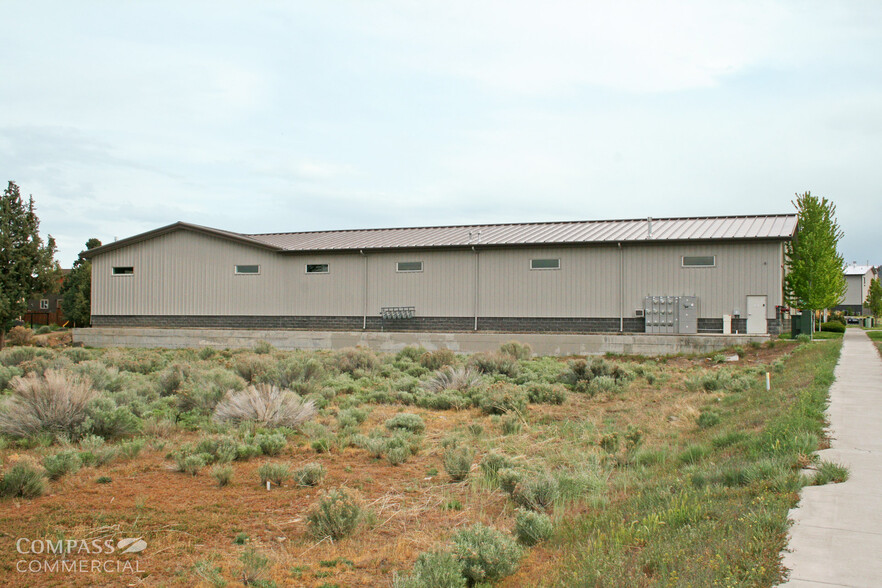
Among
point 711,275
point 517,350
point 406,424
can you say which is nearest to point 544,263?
point 711,275

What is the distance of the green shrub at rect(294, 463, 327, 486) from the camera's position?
22.7 ft

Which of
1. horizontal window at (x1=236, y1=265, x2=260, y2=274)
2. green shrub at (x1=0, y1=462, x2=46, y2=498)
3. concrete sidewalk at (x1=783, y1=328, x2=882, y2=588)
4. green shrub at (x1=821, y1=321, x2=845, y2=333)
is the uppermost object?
horizontal window at (x1=236, y1=265, x2=260, y2=274)

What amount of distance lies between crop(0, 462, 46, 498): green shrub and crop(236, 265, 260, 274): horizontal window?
25.9 meters

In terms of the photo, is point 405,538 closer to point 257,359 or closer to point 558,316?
point 257,359

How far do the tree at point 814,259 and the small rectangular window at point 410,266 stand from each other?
17849 millimetres

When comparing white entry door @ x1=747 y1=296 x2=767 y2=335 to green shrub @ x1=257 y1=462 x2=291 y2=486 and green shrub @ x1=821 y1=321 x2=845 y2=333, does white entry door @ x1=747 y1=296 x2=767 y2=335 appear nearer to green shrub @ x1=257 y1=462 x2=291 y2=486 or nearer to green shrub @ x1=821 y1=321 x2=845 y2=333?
green shrub @ x1=821 y1=321 x2=845 y2=333

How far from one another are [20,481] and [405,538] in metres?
3.73

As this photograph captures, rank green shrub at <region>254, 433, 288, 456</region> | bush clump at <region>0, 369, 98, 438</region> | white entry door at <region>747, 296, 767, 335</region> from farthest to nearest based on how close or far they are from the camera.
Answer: white entry door at <region>747, 296, 767, 335</region>, bush clump at <region>0, 369, 98, 438</region>, green shrub at <region>254, 433, 288, 456</region>

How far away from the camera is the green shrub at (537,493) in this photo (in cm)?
627

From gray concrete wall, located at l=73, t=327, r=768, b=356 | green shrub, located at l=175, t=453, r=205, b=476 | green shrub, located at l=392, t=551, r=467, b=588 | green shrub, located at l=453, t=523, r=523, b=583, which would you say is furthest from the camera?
gray concrete wall, located at l=73, t=327, r=768, b=356

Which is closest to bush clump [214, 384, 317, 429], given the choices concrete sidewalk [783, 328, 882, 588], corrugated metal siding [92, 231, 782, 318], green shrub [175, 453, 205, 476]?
green shrub [175, 453, 205, 476]

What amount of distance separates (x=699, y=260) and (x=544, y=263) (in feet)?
20.0

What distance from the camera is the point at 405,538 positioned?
5.45 metres

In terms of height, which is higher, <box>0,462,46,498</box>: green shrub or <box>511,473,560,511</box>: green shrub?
<box>0,462,46,498</box>: green shrub
